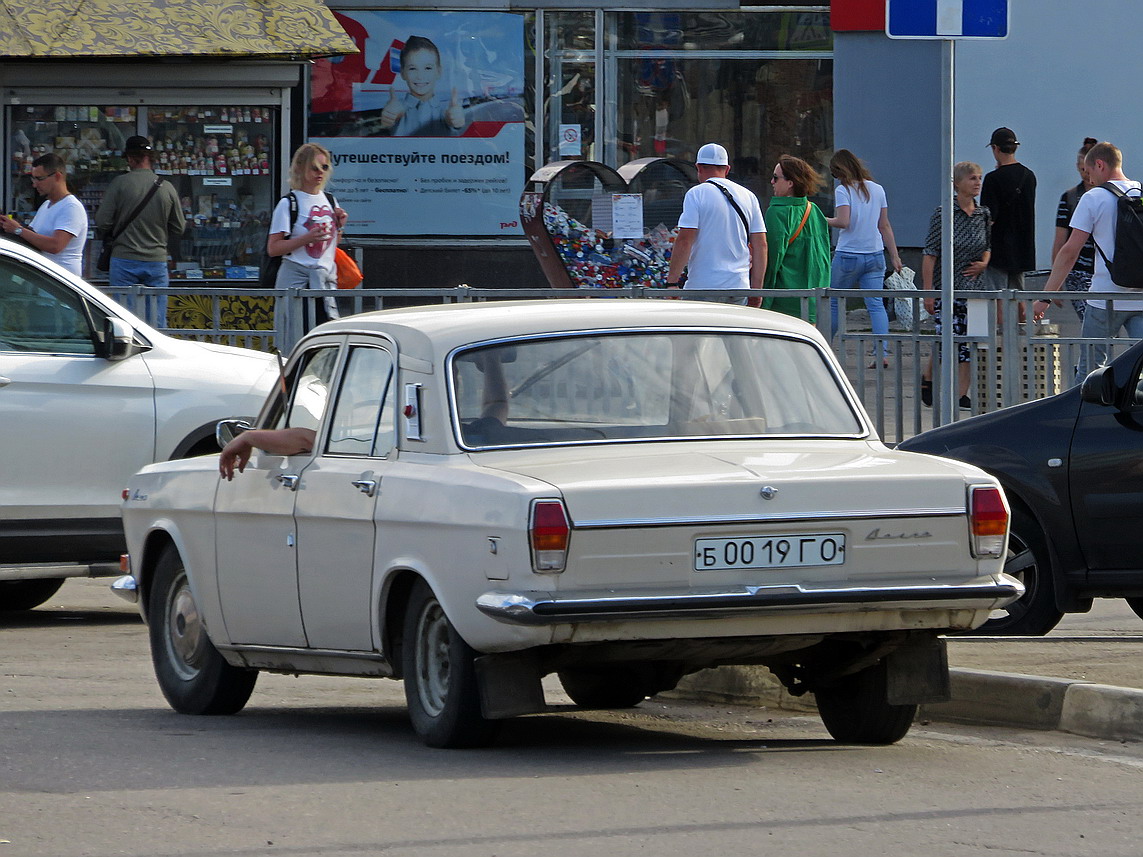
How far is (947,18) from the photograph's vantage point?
958cm

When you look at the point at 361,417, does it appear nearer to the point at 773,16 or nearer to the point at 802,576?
the point at 802,576

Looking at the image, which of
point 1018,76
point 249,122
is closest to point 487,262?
point 249,122

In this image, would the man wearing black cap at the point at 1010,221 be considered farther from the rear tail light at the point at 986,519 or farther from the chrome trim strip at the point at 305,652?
the rear tail light at the point at 986,519

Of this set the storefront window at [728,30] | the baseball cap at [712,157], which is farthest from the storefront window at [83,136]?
the baseball cap at [712,157]

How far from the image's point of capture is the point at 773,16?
24672mm

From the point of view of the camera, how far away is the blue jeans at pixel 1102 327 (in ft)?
36.5

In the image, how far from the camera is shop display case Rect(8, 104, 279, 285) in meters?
23.1

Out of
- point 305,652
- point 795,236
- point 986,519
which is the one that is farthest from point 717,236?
point 986,519

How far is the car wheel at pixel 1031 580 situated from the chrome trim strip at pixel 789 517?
289 cm

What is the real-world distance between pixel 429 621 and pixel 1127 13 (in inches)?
763

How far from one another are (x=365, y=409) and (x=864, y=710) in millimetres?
1918

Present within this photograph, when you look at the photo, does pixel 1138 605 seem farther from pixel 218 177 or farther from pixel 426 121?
pixel 426 121

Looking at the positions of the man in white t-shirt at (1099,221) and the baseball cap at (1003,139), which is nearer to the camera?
the man in white t-shirt at (1099,221)

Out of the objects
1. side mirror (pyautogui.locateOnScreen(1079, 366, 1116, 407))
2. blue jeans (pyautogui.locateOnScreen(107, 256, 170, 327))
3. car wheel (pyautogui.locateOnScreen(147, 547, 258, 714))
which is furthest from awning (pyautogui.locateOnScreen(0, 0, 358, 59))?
car wheel (pyautogui.locateOnScreen(147, 547, 258, 714))
